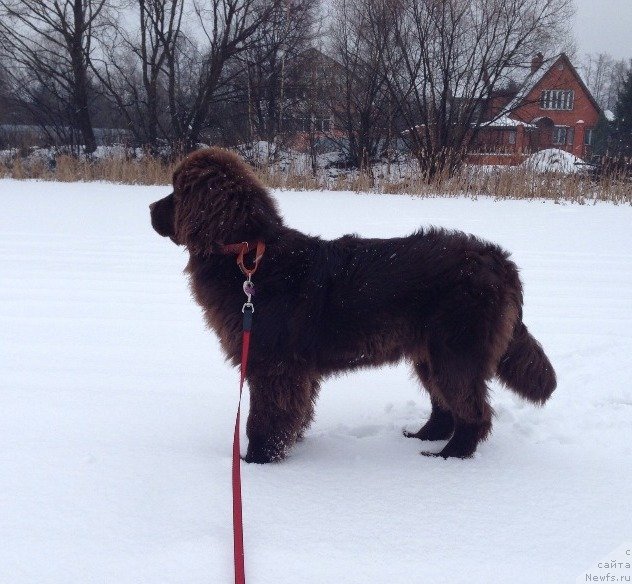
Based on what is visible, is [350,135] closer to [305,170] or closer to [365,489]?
[305,170]

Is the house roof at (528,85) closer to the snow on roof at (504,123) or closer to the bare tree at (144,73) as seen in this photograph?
the snow on roof at (504,123)

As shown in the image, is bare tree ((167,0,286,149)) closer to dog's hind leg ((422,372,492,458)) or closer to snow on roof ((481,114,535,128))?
snow on roof ((481,114,535,128))

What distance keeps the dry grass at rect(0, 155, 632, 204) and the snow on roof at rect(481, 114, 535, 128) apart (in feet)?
24.9

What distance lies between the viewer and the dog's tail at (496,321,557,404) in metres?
2.92

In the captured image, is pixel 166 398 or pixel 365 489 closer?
pixel 365 489

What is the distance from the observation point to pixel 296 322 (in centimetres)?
276

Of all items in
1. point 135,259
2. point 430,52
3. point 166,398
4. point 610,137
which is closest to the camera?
point 166,398

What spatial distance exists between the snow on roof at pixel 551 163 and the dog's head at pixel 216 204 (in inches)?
457

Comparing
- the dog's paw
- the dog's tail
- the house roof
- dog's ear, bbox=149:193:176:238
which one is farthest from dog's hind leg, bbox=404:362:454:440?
the house roof

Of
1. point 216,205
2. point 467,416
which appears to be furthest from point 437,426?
point 216,205

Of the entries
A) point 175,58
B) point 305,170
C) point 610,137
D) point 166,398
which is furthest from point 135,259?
point 610,137

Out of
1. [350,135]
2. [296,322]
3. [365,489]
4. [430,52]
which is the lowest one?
[365,489]

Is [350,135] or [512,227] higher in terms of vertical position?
[350,135]

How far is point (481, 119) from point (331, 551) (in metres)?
20.3
